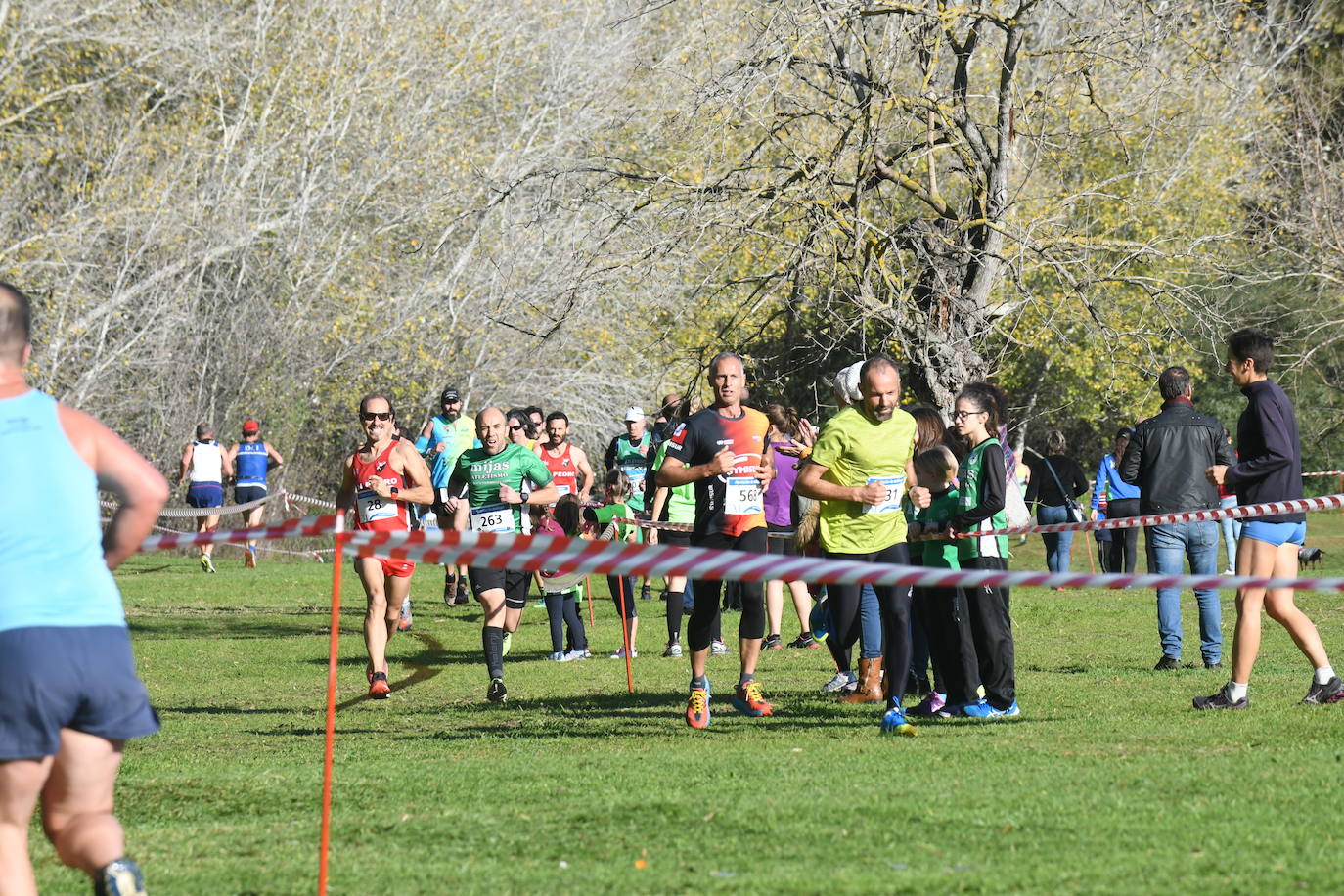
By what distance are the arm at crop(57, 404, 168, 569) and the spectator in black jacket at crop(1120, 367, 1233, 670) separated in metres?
8.51

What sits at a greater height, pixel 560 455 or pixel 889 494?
pixel 560 455

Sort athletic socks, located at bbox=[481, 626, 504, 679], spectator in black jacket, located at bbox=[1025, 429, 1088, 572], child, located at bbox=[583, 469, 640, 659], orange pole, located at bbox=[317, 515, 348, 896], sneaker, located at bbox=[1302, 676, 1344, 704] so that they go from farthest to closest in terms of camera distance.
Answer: spectator in black jacket, located at bbox=[1025, 429, 1088, 572] → child, located at bbox=[583, 469, 640, 659] → athletic socks, located at bbox=[481, 626, 504, 679] → sneaker, located at bbox=[1302, 676, 1344, 704] → orange pole, located at bbox=[317, 515, 348, 896]

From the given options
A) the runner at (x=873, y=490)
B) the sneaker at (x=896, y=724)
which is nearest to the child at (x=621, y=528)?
the runner at (x=873, y=490)

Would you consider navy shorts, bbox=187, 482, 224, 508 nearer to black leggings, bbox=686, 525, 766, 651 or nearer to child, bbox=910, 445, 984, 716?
black leggings, bbox=686, 525, 766, 651

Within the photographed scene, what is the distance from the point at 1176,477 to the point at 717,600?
4.00 meters

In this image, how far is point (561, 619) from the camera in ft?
45.5

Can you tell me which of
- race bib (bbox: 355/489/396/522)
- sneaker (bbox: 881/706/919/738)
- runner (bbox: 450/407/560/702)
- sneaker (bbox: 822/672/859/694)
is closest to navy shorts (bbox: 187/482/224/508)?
runner (bbox: 450/407/560/702)

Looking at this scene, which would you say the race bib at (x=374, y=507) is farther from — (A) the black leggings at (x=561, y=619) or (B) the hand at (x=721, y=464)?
(B) the hand at (x=721, y=464)

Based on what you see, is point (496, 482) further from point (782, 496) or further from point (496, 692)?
point (782, 496)

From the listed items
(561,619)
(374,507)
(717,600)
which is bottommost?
(561,619)

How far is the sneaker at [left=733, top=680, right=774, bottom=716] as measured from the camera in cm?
992

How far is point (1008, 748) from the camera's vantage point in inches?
324

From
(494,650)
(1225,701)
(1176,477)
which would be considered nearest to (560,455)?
(494,650)

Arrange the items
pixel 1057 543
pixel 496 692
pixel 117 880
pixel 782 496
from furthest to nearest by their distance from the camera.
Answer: pixel 1057 543 → pixel 782 496 → pixel 496 692 → pixel 117 880
